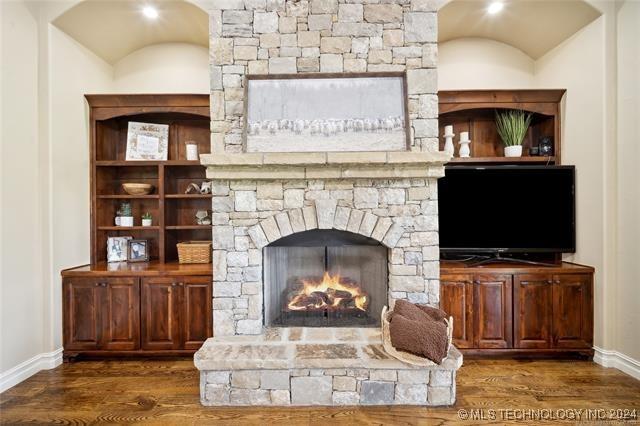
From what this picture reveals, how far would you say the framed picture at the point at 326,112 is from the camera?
2.53 meters

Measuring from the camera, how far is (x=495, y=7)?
3039mm

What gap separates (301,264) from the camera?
2906 millimetres

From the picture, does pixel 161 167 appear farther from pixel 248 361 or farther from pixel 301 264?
pixel 248 361

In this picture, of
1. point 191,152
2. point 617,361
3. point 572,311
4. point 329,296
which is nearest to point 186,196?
point 191,152

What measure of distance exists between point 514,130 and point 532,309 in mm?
1689

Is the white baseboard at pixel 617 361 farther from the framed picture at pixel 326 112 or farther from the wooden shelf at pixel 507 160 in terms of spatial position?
the framed picture at pixel 326 112

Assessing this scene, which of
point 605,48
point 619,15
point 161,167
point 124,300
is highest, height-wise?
point 619,15

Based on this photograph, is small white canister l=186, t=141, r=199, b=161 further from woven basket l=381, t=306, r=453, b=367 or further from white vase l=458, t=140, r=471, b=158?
white vase l=458, t=140, r=471, b=158

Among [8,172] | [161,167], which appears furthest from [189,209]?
[8,172]

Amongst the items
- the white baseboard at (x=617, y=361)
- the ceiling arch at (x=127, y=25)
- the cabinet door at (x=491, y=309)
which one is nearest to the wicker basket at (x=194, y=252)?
the ceiling arch at (x=127, y=25)

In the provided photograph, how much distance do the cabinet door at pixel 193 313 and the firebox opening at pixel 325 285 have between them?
1.94 feet

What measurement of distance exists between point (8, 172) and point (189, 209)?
1.48 m

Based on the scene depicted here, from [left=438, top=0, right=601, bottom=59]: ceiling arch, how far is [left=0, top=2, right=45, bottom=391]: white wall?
3.58m

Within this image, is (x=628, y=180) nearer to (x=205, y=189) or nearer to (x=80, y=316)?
(x=205, y=189)
